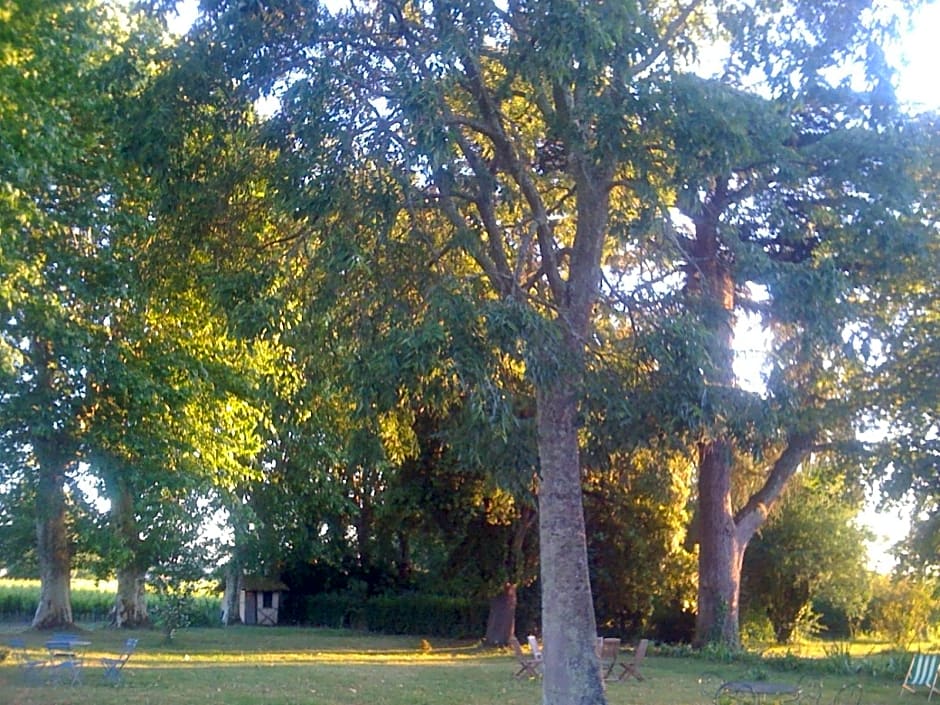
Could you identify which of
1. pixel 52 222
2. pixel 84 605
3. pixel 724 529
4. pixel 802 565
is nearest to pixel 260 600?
pixel 84 605

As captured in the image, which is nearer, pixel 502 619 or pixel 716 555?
pixel 716 555

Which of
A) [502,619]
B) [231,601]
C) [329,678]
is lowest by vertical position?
[329,678]

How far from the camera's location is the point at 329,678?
2036 centimetres

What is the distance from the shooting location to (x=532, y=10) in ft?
42.9

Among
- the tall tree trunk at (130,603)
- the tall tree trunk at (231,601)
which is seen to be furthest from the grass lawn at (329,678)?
the tall tree trunk at (231,601)

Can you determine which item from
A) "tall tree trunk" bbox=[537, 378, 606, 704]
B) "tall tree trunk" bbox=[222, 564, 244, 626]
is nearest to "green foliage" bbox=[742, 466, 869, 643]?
"tall tree trunk" bbox=[222, 564, 244, 626]

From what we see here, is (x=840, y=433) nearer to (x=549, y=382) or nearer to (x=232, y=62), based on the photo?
(x=549, y=382)

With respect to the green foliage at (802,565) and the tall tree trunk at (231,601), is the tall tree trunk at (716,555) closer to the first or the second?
the green foliage at (802,565)

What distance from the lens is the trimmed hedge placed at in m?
36.7

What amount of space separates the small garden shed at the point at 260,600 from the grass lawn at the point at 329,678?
1283cm

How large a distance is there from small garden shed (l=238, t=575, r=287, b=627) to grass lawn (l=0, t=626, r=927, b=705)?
1283 centimetres

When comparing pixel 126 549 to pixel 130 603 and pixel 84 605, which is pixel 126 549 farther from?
pixel 84 605

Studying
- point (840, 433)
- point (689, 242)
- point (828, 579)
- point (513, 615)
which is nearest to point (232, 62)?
point (689, 242)

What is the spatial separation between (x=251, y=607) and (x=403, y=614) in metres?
8.36
